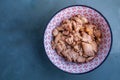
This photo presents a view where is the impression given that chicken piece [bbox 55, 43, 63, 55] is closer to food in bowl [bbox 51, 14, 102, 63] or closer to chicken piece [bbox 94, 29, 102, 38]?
food in bowl [bbox 51, 14, 102, 63]

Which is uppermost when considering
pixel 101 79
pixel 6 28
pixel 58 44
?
pixel 6 28

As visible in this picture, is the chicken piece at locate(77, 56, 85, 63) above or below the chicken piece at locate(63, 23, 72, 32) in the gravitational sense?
below

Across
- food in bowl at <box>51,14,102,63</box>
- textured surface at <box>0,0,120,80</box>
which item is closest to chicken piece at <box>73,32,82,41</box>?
food in bowl at <box>51,14,102,63</box>

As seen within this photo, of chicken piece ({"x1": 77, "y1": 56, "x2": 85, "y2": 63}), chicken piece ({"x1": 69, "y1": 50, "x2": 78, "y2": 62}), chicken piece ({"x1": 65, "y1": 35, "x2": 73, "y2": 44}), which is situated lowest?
chicken piece ({"x1": 77, "y1": 56, "x2": 85, "y2": 63})

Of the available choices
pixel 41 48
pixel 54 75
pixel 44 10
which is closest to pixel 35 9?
pixel 44 10

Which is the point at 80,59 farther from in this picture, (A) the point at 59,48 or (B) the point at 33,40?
(B) the point at 33,40

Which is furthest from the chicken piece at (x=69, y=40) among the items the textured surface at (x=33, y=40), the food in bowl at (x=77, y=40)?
the textured surface at (x=33, y=40)

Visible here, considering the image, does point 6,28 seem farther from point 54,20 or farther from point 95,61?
point 95,61
